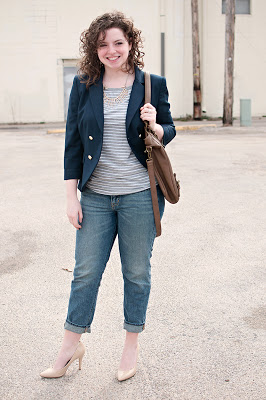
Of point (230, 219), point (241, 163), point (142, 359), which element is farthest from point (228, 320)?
point (241, 163)

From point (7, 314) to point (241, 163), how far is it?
24.1 ft

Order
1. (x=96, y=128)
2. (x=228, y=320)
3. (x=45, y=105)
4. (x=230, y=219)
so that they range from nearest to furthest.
→ (x=96, y=128), (x=228, y=320), (x=230, y=219), (x=45, y=105)

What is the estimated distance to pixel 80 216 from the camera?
2.87 m

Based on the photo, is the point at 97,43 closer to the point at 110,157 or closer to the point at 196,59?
the point at 110,157

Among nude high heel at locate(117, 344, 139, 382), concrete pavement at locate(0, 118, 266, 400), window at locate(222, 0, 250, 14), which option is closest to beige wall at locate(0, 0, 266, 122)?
window at locate(222, 0, 250, 14)

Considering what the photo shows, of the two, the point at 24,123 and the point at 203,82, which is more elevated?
the point at 203,82

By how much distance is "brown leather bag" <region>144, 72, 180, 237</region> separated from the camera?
2.75 m

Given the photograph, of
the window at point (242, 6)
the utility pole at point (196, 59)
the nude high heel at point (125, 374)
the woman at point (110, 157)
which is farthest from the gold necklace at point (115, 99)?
the window at point (242, 6)

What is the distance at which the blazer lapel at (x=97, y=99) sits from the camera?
2.76m

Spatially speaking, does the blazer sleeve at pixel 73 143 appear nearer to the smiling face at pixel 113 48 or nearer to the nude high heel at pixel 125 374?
the smiling face at pixel 113 48

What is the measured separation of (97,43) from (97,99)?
0.91 ft

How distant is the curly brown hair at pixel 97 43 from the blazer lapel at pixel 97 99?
0.03 meters

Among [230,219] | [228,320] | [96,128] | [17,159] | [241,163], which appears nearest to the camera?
[96,128]

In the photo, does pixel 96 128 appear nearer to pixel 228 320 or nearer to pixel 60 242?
pixel 228 320
